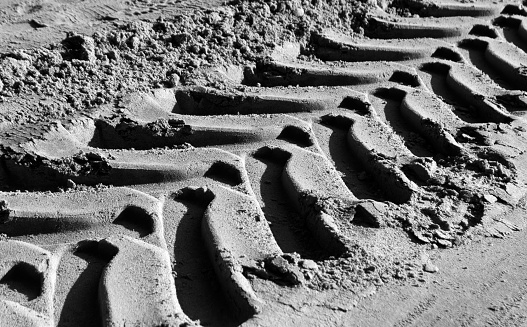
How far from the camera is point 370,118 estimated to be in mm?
3061

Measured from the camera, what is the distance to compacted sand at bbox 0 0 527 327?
209 centimetres

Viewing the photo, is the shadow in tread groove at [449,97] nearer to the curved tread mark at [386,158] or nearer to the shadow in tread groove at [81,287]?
the curved tread mark at [386,158]

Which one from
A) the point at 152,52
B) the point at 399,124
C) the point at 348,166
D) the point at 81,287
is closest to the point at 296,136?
the point at 348,166

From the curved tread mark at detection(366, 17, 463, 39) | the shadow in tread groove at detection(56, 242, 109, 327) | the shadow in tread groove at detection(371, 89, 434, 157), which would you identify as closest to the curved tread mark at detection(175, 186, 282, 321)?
the shadow in tread groove at detection(56, 242, 109, 327)

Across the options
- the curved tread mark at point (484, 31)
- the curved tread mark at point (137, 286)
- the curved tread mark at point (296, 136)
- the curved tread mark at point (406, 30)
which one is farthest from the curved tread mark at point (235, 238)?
the curved tread mark at point (484, 31)

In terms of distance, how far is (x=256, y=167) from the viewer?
106 inches

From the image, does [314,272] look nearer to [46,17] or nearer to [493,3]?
[46,17]

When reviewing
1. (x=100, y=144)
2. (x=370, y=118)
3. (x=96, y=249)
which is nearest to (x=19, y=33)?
(x=100, y=144)

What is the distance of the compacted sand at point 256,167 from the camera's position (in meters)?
2.09

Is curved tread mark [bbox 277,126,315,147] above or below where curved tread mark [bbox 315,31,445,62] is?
below

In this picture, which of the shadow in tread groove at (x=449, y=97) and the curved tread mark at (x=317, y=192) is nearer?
the curved tread mark at (x=317, y=192)

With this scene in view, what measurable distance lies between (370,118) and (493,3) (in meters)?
1.58

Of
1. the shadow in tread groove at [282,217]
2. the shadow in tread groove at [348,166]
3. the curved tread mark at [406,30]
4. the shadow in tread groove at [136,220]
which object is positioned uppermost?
the curved tread mark at [406,30]

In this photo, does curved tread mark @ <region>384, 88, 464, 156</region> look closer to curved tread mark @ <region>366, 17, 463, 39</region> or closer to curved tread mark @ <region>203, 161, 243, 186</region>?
curved tread mark @ <region>366, 17, 463, 39</region>
